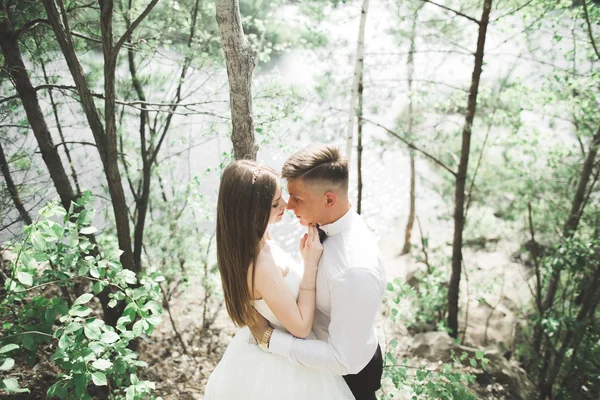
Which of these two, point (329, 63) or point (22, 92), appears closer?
point (22, 92)

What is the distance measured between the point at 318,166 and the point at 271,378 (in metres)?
1.24

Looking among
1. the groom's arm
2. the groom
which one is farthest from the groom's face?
the groom's arm

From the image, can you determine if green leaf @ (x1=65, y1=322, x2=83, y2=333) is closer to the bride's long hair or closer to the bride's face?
the bride's long hair

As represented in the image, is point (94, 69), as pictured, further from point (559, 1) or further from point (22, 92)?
point (559, 1)

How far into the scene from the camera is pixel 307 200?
217 cm

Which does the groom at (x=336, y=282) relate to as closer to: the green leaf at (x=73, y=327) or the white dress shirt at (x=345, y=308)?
the white dress shirt at (x=345, y=308)

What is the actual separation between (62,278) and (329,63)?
6345 mm

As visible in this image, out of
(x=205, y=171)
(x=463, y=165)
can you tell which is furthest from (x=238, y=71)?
(x=463, y=165)

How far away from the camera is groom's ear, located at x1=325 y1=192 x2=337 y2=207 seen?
2.14m

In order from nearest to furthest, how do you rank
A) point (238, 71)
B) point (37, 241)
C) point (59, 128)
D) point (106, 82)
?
point (37, 241)
point (238, 71)
point (106, 82)
point (59, 128)

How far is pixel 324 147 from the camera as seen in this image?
2.16 meters

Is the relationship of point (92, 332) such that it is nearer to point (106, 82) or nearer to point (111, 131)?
point (111, 131)

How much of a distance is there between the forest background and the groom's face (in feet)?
2.12

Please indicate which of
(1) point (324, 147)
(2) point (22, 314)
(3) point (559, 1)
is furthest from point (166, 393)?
(3) point (559, 1)
